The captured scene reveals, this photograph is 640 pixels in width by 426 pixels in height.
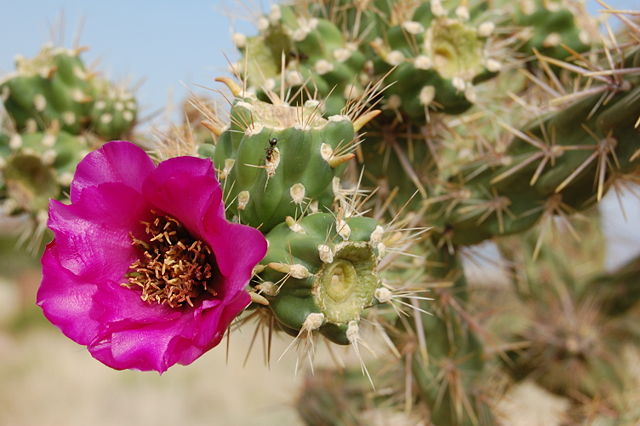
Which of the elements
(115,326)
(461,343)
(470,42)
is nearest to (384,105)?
(470,42)

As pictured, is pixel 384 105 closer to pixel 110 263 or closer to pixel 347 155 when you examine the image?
pixel 347 155

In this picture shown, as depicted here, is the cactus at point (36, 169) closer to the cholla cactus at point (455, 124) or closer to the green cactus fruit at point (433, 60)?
the cholla cactus at point (455, 124)

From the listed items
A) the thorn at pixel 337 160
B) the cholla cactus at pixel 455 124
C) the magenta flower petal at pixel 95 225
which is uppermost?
the magenta flower petal at pixel 95 225

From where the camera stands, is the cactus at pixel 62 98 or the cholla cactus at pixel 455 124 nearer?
the cholla cactus at pixel 455 124

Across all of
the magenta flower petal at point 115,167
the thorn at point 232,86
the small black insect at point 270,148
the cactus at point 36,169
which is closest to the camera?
the magenta flower petal at point 115,167

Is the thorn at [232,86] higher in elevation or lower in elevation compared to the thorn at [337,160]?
higher

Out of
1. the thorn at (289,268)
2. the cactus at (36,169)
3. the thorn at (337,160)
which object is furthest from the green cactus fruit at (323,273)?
the cactus at (36,169)

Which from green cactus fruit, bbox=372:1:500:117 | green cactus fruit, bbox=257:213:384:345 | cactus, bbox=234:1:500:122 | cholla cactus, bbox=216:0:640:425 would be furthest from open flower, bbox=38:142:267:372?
green cactus fruit, bbox=372:1:500:117

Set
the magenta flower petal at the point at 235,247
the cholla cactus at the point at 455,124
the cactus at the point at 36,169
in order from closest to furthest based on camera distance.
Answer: the magenta flower petal at the point at 235,247, the cholla cactus at the point at 455,124, the cactus at the point at 36,169

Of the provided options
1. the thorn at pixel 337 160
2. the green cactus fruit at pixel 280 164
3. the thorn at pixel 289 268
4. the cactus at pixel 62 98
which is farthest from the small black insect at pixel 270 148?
the cactus at pixel 62 98
